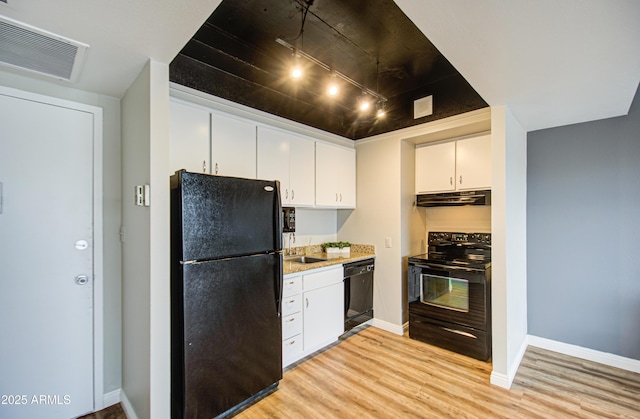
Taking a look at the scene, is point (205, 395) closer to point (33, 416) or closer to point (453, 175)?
point (33, 416)

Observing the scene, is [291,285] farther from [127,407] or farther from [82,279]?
[82,279]

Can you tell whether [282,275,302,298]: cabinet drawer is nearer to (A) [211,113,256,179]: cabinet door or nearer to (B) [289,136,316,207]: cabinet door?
(B) [289,136,316,207]: cabinet door

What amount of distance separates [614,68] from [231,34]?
2629 millimetres

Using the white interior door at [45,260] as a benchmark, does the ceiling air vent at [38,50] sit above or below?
above

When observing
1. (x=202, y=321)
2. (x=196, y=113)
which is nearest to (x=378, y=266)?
(x=202, y=321)

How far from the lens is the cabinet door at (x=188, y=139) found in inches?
87.1

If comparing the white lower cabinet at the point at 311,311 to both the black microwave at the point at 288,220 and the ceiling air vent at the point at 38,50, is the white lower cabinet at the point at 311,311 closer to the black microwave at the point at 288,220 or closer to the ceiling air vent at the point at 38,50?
the black microwave at the point at 288,220

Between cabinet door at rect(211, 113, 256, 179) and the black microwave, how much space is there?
77 cm

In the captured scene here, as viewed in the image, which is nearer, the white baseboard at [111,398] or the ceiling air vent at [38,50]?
the ceiling air vent at [38,50]

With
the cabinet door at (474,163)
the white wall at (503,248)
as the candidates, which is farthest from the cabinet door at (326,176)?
the white wall at (503,248)

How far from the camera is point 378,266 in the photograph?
3613 millimetres

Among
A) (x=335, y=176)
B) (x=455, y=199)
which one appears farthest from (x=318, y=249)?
(x=455, y=199)

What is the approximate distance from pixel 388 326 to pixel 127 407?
268 centimetres

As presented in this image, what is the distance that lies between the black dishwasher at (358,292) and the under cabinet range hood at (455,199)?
995 mm
